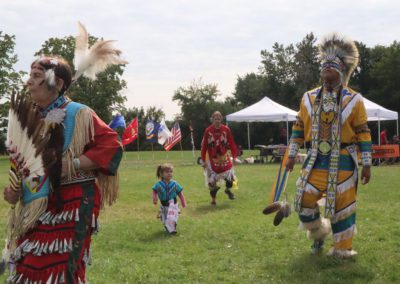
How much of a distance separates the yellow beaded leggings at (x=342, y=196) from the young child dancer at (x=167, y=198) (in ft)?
7.04

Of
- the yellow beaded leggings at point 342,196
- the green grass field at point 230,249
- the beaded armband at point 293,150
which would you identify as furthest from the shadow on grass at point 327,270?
the beaded armband at point 293,150

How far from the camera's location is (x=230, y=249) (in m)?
5.68

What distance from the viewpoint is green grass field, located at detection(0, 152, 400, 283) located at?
181 inches

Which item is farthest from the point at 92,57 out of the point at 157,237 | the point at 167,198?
the point at 167,198

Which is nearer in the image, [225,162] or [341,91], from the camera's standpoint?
[341,91]

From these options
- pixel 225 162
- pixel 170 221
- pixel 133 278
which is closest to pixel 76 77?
pixel 133 278

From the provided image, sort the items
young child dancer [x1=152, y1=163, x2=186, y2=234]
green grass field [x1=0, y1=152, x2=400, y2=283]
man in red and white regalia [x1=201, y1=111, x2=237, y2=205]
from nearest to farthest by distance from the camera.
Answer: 1. green grass field [x1=0, y1=152, x2=400, y2=283]
2. young child dancer [x1=152, y1=163, x2=186, y2=234]
3. man in red and white regalia [x1=201, y1=111, x2=237, y2=205]

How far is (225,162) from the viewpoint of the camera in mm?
9664

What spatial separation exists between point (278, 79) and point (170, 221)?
50.6 metres

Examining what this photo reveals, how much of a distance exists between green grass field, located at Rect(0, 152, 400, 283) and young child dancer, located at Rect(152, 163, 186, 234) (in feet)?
0.56

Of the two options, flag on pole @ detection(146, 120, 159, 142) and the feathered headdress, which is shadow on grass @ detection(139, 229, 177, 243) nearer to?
the feathered headdress

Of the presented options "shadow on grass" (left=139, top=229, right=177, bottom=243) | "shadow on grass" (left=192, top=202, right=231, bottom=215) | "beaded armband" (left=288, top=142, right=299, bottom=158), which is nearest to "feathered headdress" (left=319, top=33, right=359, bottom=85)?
"beaded armband" (left=288, top=142, right=299, bottom=158)

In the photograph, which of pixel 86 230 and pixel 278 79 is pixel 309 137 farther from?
pixel 278 79

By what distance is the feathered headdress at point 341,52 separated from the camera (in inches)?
201
